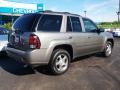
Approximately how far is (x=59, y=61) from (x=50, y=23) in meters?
1.21

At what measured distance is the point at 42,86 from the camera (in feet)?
17.9

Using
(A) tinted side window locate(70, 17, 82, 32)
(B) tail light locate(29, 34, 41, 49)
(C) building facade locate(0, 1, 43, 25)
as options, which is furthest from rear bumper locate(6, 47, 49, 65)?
(C) building facade locate(0, 1, 43, 25)

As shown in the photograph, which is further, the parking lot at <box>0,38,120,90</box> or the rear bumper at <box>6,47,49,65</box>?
the rear bumper at <box>6,47,49,65</box>

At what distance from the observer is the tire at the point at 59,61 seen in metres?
6.29

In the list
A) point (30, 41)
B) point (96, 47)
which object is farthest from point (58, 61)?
point (96, 47)

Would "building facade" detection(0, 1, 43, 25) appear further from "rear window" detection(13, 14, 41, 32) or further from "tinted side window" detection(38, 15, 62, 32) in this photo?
"tinted side window" detection(38, 15, 62, 32)

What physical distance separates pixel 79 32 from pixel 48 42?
5.30 feet

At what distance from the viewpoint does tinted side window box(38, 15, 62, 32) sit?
238 inches

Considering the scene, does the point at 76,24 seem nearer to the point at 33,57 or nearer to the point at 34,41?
the point at 34,41

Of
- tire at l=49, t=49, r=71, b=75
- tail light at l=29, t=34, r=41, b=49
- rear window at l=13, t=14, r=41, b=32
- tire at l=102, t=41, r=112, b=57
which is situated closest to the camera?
tail light at l=29, t=34, r=41, b=49

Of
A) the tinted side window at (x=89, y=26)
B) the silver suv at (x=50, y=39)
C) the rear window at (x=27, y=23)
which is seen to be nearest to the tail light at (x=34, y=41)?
the silver suv at (x=50, y=39)

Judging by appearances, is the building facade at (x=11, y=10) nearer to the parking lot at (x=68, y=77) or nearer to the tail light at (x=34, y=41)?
the parking lot at (x=68, y=77)

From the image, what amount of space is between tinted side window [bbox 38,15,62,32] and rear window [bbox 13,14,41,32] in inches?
7.0

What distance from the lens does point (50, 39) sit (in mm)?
6031
